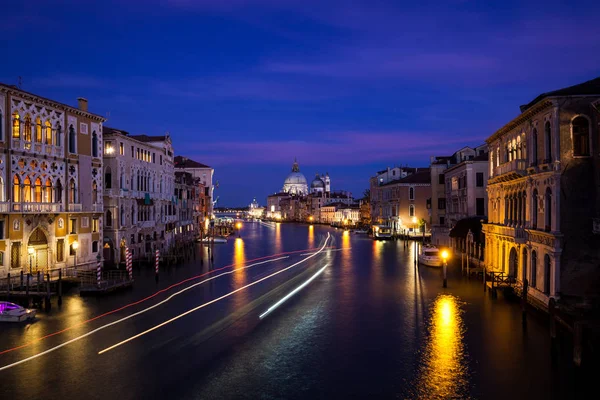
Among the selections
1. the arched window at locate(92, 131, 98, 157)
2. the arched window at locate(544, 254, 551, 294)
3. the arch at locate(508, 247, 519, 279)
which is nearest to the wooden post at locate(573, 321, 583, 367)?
the arched window at locate(544, 254, 551, 294)

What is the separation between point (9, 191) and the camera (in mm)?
27984

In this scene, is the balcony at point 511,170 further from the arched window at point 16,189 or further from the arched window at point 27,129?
the arched window at point 27,129

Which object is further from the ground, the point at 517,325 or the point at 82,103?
the point at 82,103

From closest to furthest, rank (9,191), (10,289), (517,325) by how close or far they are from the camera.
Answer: (517,325) → (10,289) → (9,191)

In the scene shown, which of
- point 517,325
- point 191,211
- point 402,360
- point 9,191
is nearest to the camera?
point 402,360

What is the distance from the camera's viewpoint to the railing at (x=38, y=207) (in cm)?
2836

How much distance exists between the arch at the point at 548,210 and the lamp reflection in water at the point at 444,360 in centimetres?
566

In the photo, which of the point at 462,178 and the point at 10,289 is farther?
the point at 462,178

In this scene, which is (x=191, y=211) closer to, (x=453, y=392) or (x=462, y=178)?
(x=462, y=178)

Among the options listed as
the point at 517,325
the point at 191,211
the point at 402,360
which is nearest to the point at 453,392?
the point at 402,360

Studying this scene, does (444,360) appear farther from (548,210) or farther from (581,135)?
(581,135)

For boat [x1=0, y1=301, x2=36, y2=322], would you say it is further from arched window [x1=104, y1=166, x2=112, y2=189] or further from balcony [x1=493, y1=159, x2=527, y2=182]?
balcony [x1=493, y1=159, x2=527, y2=182]

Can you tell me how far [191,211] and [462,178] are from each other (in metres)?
38.3

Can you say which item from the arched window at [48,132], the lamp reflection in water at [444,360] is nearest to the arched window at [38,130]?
the arched window at [48,132]
